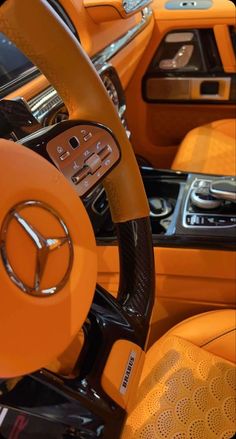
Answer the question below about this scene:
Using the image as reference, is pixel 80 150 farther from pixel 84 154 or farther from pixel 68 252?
pixel 68 252

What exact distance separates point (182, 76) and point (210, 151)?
0.44m

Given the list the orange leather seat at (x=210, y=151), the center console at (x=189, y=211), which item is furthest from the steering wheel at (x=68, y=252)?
the orange leather seat at (x=210, y=151)

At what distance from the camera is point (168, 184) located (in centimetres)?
127

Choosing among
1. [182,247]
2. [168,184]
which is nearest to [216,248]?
[182,247]

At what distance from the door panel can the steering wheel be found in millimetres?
1345

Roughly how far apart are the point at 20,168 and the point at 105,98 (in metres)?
0.20

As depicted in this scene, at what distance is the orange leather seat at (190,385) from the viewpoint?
848 millimetres

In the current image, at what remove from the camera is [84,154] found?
1.95 ft

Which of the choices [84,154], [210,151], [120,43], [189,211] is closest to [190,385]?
[189,211]

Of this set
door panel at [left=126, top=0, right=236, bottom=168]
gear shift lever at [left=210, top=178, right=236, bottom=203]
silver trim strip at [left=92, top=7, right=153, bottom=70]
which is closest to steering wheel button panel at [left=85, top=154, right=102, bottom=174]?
gear shift lever at [left=210, top=178, right=236, bottom=203]

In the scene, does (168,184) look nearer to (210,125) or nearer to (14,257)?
(210,125)

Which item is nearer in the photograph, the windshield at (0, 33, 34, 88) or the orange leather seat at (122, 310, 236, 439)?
the orange leather seat at (122, 310, 236, 439)

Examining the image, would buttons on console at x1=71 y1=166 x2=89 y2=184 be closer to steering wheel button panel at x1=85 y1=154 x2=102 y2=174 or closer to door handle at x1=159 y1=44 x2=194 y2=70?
steering wheel button panel at x1=85 y1=154 x2=102 y2=174

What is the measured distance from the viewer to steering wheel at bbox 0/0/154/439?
0.45m
